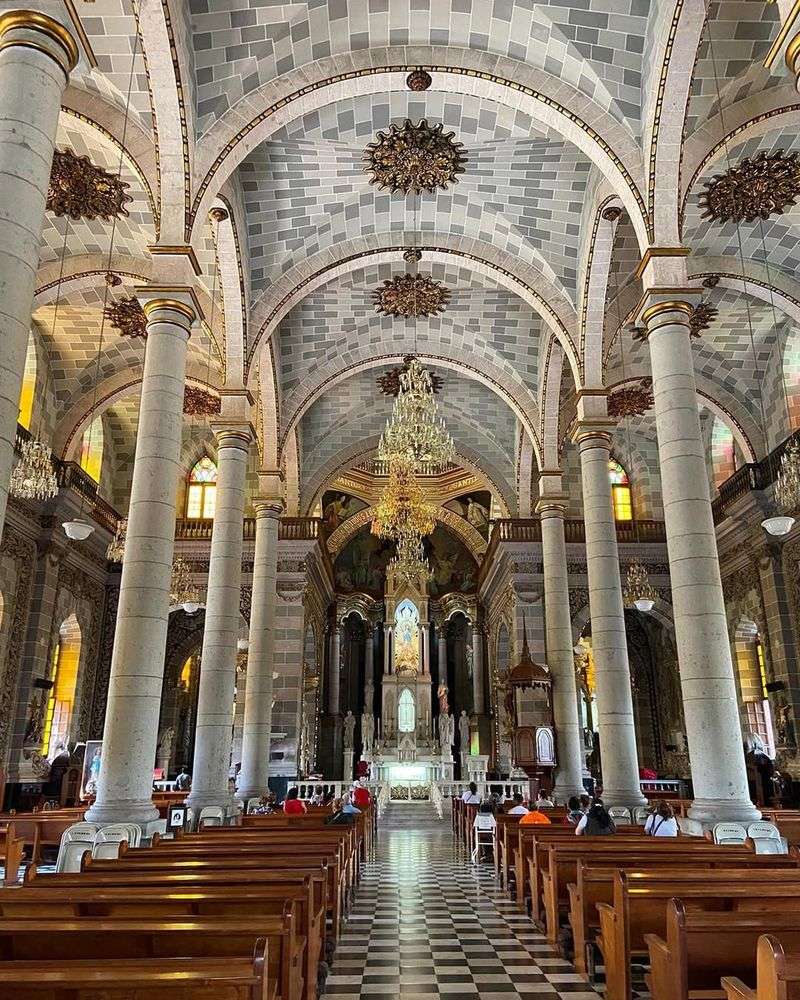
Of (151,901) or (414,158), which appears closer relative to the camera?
(151,901)

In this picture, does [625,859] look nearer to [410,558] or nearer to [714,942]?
[714,942]

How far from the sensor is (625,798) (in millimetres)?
12008

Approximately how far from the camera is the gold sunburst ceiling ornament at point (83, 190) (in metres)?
13.1

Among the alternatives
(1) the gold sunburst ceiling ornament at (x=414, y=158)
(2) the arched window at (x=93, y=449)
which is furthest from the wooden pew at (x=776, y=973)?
(2) the arched window at (x=93, y=449)

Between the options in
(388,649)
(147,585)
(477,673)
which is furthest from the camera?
(477,673)

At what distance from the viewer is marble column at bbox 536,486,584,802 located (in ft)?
54.9

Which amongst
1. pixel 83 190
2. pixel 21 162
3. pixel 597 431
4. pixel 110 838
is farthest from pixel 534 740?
pixel 21 162

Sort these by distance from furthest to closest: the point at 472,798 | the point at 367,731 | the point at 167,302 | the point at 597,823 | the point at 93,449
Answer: the point at 367,731 → the point at 93,449 → the point at 472,798 → the point at 167,302 → the point at 597,823

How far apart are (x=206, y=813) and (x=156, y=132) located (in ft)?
32.1

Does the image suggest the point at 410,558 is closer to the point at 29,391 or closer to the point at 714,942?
the point at 29,391

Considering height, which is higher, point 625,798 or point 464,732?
point 464,732

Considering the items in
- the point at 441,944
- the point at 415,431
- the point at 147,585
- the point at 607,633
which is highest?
the point at 415,431

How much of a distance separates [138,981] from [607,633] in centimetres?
Answer: 1123

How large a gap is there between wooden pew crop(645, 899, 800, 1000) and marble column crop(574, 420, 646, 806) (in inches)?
327
